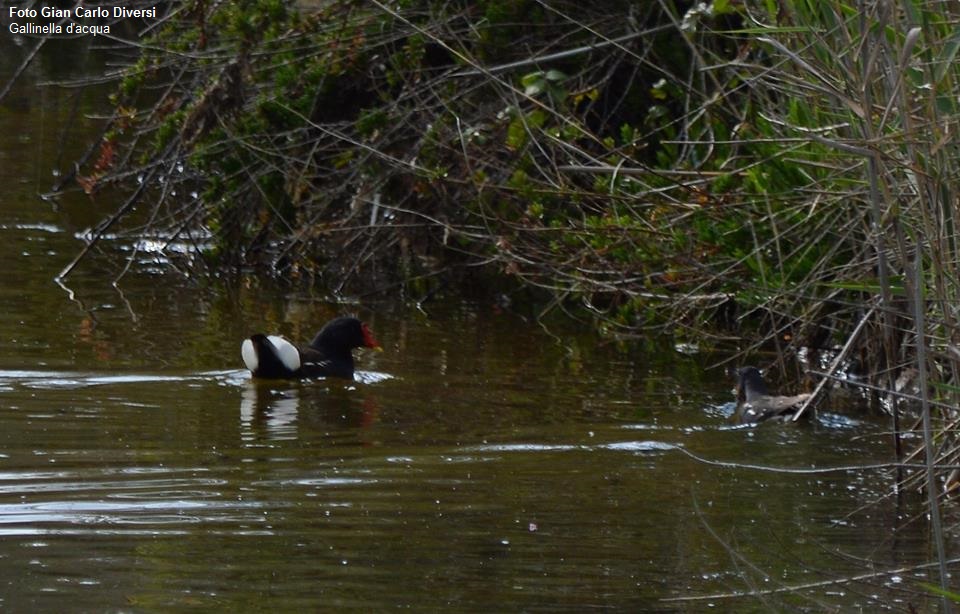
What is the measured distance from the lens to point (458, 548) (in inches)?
232

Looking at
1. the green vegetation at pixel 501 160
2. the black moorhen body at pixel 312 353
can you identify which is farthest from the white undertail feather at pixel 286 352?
the green vegetation at pixel 501 160

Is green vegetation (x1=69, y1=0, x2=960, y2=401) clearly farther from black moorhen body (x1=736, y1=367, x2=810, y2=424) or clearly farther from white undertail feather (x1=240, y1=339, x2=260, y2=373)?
white undertail feather (x1=240, y1=339, x2=260, y2=373)

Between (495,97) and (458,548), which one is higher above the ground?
(495,97)

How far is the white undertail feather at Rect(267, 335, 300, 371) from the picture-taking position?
9.42 m

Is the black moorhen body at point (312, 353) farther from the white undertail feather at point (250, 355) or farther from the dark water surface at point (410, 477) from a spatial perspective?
the dark water surface at point (410, 477)

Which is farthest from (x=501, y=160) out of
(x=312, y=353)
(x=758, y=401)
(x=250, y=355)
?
(x=758, y=401)

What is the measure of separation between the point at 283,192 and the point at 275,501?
5921mm

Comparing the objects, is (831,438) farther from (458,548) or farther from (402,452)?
(458,548)

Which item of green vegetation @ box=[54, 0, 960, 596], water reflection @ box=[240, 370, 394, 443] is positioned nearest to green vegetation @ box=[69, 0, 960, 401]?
green vegetation @ box=[54, 0, 960, 596]

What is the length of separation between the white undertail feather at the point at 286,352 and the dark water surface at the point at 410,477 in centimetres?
13

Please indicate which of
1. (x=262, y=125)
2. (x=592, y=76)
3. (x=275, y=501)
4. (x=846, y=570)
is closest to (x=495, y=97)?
(x=592, y=76)

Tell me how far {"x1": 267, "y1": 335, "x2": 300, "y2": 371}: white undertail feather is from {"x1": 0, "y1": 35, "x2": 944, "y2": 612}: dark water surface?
126 mm

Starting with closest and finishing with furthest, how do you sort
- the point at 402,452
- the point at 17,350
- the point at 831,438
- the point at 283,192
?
the point at 402,452 → the point at 831,438 → the point at 17,350 → the point at 283,192

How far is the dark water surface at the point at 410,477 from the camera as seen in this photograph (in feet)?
17.6
